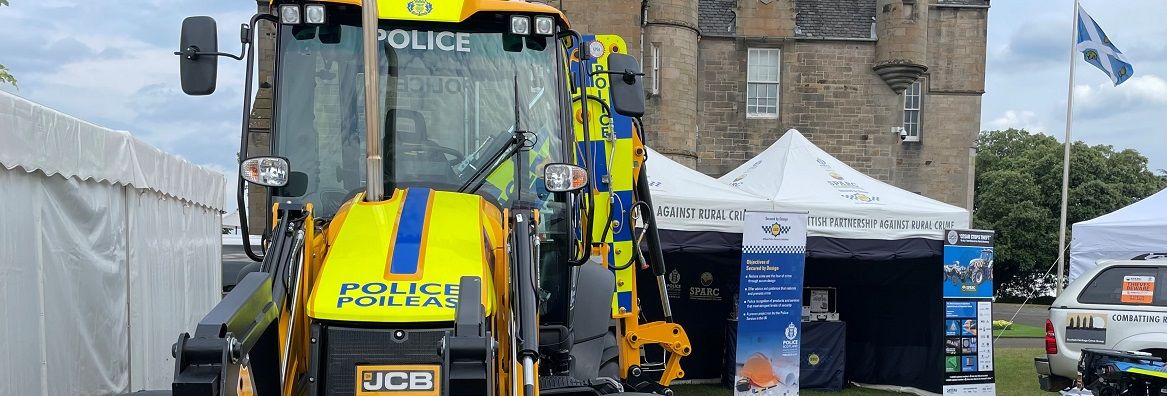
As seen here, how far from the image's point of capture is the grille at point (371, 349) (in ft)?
11.4

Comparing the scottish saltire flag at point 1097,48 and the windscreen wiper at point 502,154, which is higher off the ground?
the scottish saltire flag at point 1097,48

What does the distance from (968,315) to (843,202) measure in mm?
1889

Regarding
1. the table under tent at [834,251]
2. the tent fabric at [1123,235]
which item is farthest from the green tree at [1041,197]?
the table under tent at [834,251]

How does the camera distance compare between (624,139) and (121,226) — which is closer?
(121,226)

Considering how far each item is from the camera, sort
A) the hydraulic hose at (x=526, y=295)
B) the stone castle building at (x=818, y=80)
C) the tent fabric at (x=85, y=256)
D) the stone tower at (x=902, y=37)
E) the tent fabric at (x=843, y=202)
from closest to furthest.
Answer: the hydraulic hose at (x=526, y=295)
the tent fabric at (x=85, y=256)
the tent fabric at (x=843, y=202)
the stone tower at (x=902, y=37)
the stone castle building at (x=818, y=80)

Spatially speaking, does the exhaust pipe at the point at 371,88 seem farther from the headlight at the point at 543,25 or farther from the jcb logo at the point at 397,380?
the headlight at the point at 543,25

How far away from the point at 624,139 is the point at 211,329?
4.86 m

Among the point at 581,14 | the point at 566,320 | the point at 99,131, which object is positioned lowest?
the point at 566,320

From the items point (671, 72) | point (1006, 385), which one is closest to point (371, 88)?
point (1006, 385)

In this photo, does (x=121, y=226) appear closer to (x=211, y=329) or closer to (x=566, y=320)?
(x=566, y=320)

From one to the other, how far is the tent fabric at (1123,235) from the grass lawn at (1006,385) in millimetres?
1747

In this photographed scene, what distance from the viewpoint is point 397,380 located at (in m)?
3.46

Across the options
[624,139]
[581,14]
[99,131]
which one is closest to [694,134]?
[581,14]

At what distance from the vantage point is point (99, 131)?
6.34 meters
